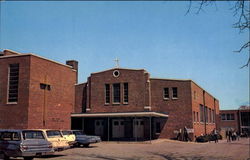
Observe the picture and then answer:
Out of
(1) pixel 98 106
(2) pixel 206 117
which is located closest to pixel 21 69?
(1) pixel 98 106

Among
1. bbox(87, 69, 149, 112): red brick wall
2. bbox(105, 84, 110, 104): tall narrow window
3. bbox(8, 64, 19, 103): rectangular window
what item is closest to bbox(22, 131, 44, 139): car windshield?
bbox(8, 64, 19, 103): rectangular window

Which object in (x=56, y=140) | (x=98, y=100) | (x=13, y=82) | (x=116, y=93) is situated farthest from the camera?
(x=98, y=100)

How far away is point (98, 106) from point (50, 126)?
9.84 metres

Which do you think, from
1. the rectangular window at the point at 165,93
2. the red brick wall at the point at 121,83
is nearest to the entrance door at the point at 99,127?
the red brick wall at the point at 121,83

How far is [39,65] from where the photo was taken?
99.3 feet

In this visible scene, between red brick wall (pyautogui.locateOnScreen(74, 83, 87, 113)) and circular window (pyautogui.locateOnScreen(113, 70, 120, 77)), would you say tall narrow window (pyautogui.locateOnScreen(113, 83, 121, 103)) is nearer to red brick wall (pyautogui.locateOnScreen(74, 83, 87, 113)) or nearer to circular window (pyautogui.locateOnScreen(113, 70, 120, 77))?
circular window (pyautogui.locateOnScreen(113, 70, 120, 77))

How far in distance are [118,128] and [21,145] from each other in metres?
24.0

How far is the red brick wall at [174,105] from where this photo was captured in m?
37.7

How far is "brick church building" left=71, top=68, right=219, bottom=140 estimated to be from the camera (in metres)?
37.8

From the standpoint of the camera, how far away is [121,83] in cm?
3991

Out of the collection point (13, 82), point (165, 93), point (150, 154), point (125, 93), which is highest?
point (13, 82)

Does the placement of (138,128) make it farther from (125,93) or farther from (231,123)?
(231,123)

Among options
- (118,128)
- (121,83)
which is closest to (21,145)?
(118,128)

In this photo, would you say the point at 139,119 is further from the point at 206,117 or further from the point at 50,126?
the point at 206,117
